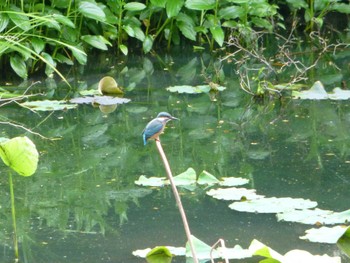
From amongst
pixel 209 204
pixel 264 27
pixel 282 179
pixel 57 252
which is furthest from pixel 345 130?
pixel 264 27

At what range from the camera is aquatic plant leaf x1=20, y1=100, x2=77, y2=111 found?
5961 mm

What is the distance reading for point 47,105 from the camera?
19.9ft

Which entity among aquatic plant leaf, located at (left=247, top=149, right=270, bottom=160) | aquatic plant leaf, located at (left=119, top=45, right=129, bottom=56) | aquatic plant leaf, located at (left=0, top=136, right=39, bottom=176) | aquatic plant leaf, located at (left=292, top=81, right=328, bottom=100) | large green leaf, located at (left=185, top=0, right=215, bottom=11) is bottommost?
aquatic plant leaf, located at (left=119, top=45, right=129, bottom=56)

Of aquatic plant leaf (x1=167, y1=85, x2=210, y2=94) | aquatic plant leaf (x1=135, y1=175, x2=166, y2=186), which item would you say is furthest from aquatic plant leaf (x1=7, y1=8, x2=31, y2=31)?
aquatic plant leaf (x1=135, y1=175, x2=166, y2=186)

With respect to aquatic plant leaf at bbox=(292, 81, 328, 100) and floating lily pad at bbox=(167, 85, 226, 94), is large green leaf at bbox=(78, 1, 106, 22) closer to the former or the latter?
floating lily pad at bbox=(167, 85, 226, 94)

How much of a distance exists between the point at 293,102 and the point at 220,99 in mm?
525

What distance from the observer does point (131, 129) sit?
5691 mm

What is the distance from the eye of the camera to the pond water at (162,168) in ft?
12.4

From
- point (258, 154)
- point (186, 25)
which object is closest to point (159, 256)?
point (258, 154)

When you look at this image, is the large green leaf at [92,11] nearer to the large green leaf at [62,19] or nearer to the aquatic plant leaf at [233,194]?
the large green leaf at [62,19]

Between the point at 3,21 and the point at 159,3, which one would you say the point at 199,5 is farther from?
Result: the point at 3,21

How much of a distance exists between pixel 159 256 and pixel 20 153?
2.31 ft

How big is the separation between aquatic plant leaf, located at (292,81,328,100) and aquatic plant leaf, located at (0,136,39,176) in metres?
3.42

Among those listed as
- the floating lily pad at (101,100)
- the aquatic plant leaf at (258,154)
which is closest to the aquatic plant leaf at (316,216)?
the aquatic plant leaf at (258,154)
